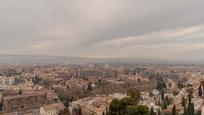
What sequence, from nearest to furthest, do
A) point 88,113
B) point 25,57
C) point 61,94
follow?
point 88,113 → point 61,94 → point 25,57

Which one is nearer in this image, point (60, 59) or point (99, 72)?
point (99, 72)

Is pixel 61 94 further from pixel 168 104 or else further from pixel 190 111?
pixel 190 111

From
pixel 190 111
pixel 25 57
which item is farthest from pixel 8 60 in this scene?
pixel 190 111

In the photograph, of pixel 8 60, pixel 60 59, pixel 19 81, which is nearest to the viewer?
pixel 19 81

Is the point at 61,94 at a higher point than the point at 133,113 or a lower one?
lower

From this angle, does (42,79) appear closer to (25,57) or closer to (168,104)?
(168,104)

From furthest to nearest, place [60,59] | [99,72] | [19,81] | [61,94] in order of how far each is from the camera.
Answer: [60,59], [99,72], [19,81], [61,94]

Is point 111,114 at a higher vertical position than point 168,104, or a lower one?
higher

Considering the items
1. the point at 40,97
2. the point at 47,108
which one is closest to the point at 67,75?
the point at 40,97

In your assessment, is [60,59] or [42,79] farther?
[60,59]
